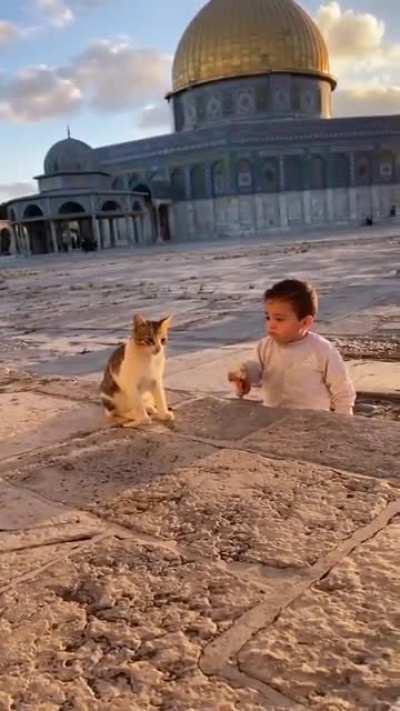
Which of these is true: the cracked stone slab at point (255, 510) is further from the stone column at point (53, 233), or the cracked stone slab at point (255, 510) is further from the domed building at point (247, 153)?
the stone column at point (53, 233)

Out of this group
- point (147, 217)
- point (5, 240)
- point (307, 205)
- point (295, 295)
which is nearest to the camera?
point (295, 295)

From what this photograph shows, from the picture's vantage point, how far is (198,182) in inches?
1580

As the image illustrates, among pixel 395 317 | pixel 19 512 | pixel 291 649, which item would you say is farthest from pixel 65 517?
pixel 395 317

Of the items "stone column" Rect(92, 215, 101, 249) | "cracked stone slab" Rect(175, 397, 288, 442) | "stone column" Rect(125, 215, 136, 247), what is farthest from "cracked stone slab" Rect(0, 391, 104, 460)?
"stone column" Rect(125, 215, 136, 247)

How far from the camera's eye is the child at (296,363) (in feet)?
8.64

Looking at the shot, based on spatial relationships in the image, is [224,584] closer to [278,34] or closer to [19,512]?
[19,512]

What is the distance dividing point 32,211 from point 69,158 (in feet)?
18.0

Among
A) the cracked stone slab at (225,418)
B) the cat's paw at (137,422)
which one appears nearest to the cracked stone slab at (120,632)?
the cracked stone slab at (225,418)

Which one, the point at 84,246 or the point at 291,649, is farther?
the point at 84,246

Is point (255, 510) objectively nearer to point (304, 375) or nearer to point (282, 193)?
point (304, 375)

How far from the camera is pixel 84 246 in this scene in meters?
36.2

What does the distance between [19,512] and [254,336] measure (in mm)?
3244

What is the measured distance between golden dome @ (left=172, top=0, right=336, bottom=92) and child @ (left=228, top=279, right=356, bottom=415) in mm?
39703

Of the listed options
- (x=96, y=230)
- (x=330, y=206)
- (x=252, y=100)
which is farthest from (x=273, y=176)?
(x=96, y=230)
